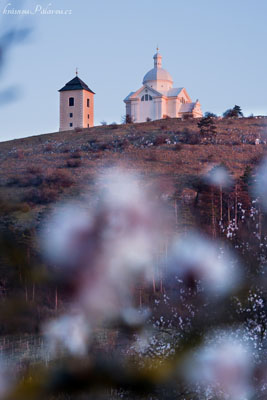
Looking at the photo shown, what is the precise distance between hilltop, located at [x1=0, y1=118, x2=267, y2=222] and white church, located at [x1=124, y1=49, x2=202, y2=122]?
10.7 m

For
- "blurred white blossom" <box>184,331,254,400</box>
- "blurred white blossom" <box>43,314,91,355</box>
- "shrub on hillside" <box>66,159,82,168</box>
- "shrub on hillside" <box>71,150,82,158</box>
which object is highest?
"shrub on hillside" <box>71,150,82,158</box>

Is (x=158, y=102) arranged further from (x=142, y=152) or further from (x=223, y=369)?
(x=223, y=369)

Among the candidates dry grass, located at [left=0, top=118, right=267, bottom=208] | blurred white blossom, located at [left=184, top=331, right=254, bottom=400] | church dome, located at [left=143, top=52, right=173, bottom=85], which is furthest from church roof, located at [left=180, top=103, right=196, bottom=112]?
blurred white blossom, located at [left=184, top=331, right=254, bottom=400]

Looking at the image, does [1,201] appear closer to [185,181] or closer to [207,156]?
[185,181]

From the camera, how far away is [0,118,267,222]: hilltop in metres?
19.1

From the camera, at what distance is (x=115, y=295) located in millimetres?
4812

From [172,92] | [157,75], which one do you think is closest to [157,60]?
[157,75]

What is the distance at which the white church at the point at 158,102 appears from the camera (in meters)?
48.7

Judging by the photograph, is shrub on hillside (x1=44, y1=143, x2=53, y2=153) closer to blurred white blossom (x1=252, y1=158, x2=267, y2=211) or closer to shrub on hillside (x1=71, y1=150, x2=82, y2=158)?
shrub on hillside (x1=71, y1=150, x2=82, y2=158)

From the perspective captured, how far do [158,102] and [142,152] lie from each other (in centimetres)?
2310

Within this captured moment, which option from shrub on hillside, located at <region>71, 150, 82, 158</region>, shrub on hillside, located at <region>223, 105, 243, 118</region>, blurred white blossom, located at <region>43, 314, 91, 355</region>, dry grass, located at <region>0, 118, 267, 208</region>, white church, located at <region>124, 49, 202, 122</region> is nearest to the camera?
blurred white blossom, located at <region>43, 314, 91, 355</region>

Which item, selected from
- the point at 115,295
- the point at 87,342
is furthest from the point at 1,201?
the point at 115,295

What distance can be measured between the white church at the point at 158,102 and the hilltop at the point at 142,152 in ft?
35.0

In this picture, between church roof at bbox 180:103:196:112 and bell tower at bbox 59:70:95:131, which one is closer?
bell tower at bbox 59:70:95:131
